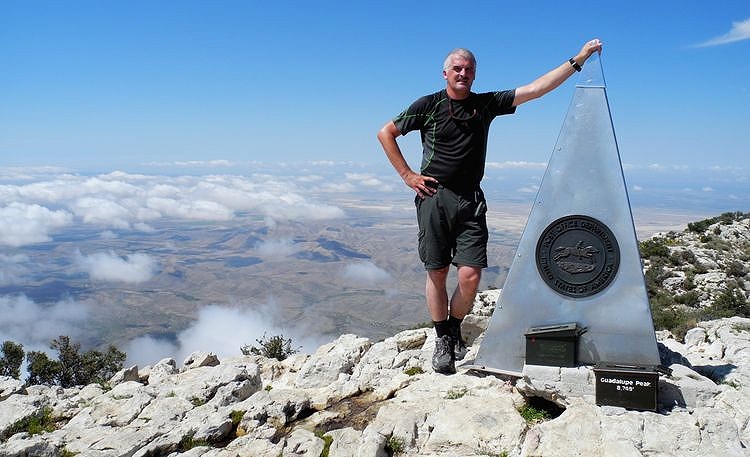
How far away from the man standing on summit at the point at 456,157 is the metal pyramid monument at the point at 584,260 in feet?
1.51

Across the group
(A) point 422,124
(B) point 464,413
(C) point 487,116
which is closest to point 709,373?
(B) point 464,413

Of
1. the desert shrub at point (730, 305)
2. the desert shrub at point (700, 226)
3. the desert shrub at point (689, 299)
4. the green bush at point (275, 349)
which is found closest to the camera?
the green bush at point (275, 349)

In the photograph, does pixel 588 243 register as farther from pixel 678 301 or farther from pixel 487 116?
pixel 678 301

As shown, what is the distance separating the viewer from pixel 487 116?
223 inches

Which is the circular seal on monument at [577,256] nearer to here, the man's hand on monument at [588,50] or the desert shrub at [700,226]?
the man's hand on monument at [588,50]

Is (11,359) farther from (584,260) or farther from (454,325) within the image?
(584,260)

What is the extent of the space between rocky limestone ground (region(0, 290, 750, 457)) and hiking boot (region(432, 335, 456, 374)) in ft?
0.41

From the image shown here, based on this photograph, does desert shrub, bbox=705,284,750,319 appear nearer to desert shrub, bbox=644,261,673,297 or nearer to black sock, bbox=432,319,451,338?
desert shrub, bbox=644,261,673,297

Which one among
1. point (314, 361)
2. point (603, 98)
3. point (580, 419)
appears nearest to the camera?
point (580, 419)

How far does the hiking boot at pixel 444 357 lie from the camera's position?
6219mm

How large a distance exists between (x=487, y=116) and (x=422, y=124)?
2.43 feet

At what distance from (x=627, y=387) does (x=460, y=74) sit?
143 inches

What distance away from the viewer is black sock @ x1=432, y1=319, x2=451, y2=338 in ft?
20.5

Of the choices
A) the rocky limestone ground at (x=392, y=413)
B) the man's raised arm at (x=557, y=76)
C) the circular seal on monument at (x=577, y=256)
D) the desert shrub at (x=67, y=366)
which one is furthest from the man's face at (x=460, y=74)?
the desert shrub at (x=67, y=366)
